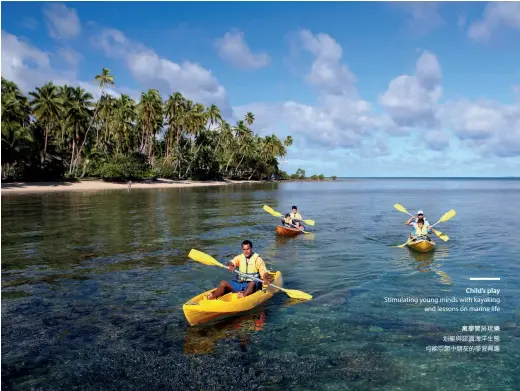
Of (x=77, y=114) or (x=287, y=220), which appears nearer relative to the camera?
(x=287, y=220)

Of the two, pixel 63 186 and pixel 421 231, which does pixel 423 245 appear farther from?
pixel 63 186

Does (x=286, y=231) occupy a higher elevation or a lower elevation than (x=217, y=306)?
higher

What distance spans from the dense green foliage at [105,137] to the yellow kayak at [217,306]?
55.5m

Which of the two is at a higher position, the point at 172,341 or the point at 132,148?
the point at 132,148

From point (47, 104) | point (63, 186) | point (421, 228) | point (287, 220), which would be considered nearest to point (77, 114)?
point (47, 104)

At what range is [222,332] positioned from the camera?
9.05m

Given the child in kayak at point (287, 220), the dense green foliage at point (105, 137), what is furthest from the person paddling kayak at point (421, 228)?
the dense green foliage at point (105, 137)

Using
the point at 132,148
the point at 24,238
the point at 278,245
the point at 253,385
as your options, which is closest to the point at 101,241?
the point at 24,238

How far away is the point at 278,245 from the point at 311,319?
34.1 ft

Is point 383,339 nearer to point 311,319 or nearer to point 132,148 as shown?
point 311,319

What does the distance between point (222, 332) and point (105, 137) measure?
85.3m

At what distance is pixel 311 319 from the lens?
9.86 m

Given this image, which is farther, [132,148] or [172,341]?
[132,148]

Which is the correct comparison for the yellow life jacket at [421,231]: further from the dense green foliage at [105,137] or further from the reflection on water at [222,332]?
the dense green foliage at [105,137]
